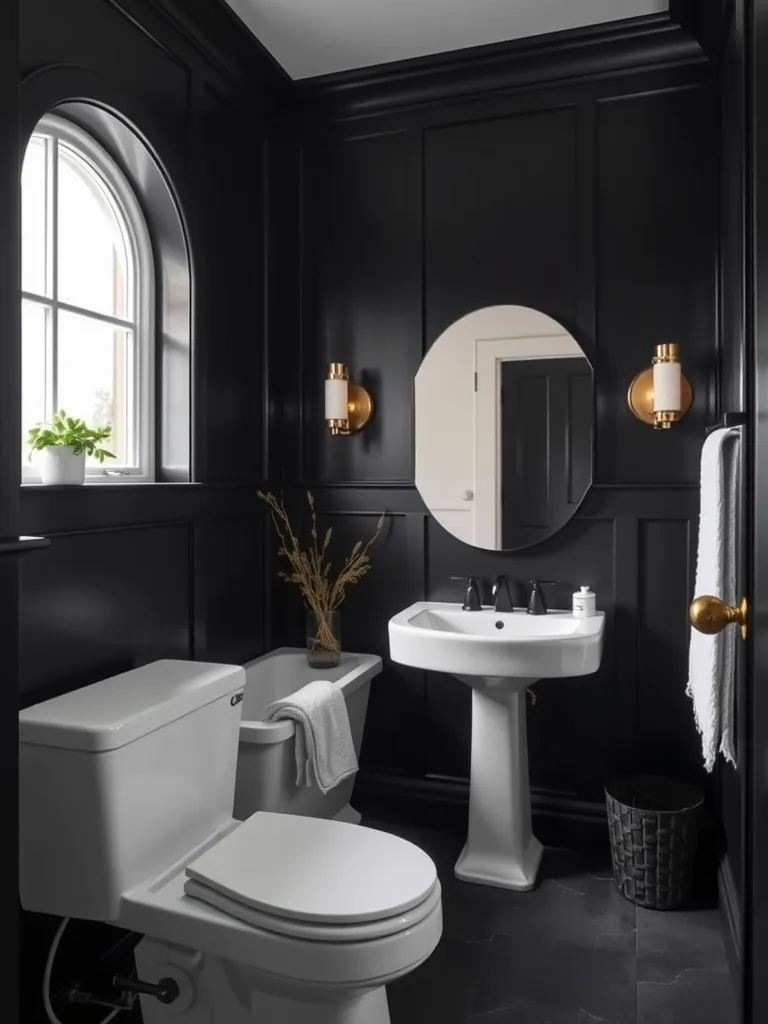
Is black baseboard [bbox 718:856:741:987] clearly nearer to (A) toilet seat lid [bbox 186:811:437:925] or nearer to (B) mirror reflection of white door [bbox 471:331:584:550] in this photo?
(A) toilet seat lid [bbox 186:811:437:925]

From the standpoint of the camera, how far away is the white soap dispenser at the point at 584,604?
2518 millimetres

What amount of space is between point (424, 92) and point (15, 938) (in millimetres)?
2702

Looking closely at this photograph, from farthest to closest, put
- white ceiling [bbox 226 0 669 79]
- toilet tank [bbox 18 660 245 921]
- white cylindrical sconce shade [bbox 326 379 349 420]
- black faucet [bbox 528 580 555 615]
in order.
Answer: white cylindrical sconce shade [bbox 326 379 349 420], black faucet [bbox 528 580 555 615], white ceiling [bbox 226 0 669 79], toilet tank [bbox 18 660 245 921]

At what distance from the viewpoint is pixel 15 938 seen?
1012mm

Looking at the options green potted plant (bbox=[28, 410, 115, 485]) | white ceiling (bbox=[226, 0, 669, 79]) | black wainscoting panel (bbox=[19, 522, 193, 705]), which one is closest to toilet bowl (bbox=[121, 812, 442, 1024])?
black wainscoting panel (bbox=[19, 522, 193, 705])

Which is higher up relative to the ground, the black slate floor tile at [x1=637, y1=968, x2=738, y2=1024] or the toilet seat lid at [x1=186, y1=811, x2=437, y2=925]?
the toilet seat lid at [x1=186, y1=811, x2=437, y2=925]

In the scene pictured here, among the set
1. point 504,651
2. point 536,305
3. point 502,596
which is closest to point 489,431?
point 536,305

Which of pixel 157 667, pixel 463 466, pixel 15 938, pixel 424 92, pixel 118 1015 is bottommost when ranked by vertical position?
pixel 118 1015

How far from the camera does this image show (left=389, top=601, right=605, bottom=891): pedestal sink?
223 centimetres

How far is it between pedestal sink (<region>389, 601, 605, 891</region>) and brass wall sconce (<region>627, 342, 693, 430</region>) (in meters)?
0.65

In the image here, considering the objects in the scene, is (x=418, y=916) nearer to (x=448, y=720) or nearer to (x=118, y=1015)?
(x=118, y=1015)

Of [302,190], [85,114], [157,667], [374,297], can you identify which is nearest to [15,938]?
[157,667]

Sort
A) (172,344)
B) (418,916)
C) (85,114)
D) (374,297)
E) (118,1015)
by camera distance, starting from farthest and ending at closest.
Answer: (374,297) < (172,344) < (85,114) < (118,1015) < (418,916)

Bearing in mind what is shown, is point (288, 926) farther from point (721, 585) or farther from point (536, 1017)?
point (721, 585)
